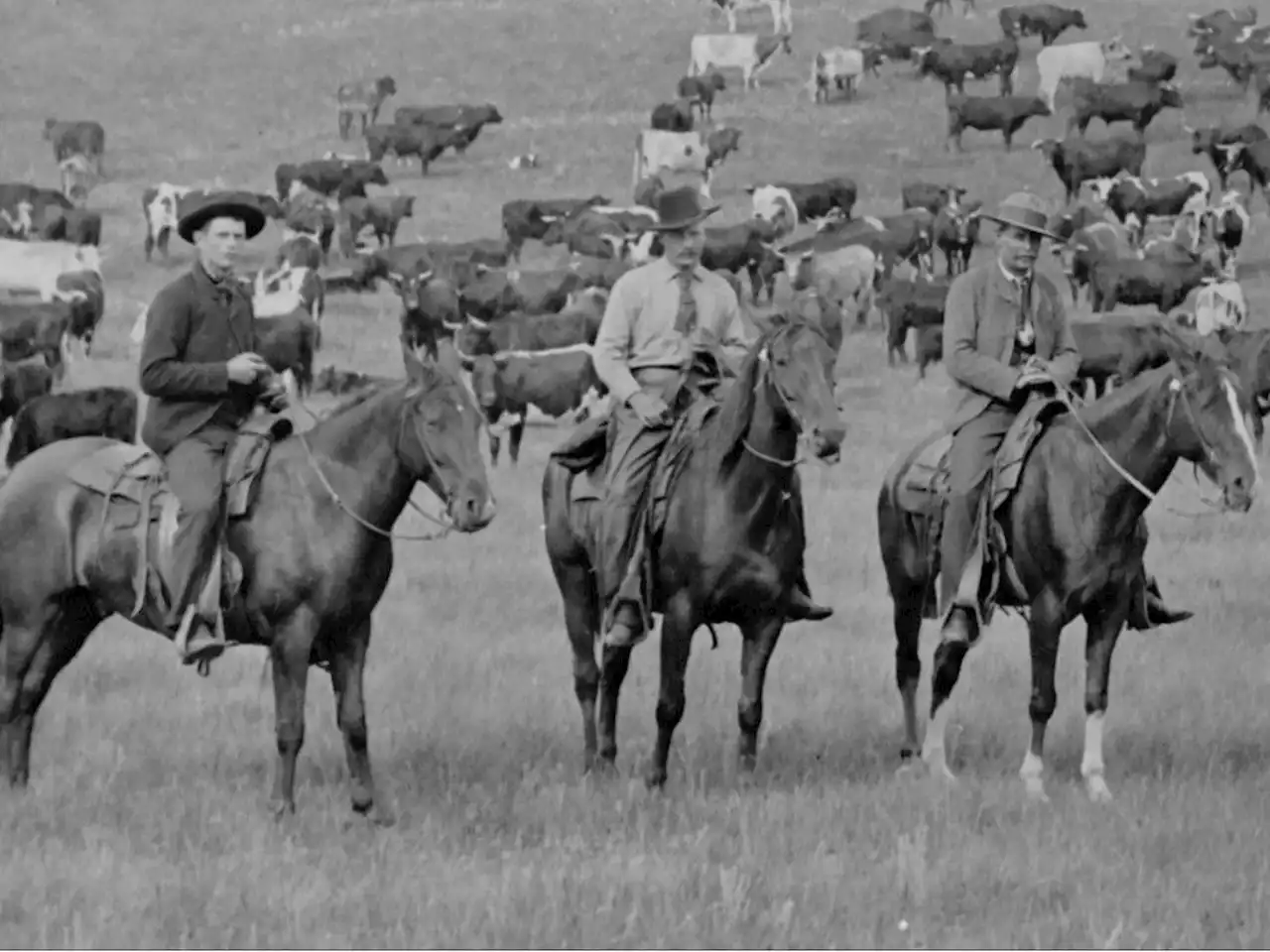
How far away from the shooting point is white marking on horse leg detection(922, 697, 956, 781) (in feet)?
31.7

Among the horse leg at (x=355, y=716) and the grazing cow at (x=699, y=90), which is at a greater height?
the horse leg at (x=355, y=716)

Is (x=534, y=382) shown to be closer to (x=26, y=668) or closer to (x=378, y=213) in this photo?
(x=378, y=213)

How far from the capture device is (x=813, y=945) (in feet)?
23.4

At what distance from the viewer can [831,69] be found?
45.9 m

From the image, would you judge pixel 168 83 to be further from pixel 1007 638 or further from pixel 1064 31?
pixel 1007 638

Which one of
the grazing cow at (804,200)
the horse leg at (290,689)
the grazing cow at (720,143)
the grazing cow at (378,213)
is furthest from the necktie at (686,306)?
the grazing cow at (720,143)

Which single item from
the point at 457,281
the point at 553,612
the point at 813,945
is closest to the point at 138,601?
the point at 813,945

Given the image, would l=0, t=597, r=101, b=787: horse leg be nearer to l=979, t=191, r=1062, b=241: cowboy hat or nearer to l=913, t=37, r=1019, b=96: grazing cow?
l=979, t=191, r=1062, b=241: cowboy hat

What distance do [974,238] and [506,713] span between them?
2642 centimetres

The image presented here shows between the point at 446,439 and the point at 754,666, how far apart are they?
2037mm

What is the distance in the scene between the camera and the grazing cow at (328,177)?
4059 cm

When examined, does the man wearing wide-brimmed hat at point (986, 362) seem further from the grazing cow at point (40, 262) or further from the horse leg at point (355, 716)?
the grazing cow at point (40, 262)

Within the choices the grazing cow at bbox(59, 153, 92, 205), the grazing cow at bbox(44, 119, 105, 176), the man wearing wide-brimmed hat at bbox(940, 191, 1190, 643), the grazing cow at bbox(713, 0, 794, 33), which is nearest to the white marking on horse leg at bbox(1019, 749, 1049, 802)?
the man wearing wide-brimmed hat at bbox(940, 191, 1190, 643)

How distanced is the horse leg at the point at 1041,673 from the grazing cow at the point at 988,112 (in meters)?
33.2
